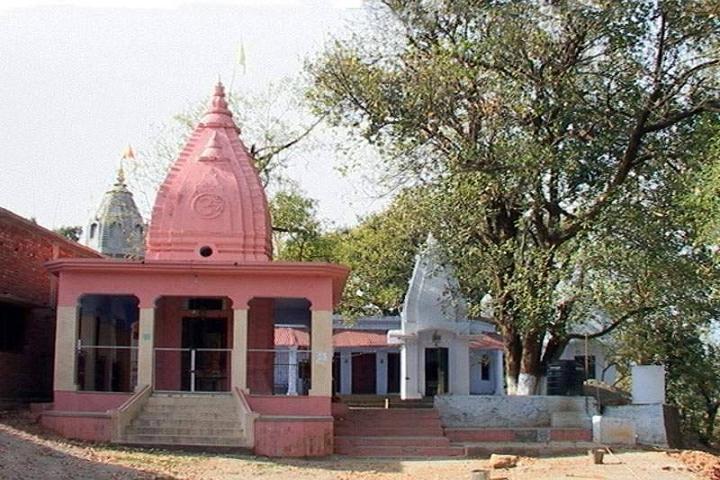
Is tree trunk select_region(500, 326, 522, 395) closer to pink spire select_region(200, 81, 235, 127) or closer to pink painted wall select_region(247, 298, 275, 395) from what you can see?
pink painted wall select_region(247, 298, 275, 395)

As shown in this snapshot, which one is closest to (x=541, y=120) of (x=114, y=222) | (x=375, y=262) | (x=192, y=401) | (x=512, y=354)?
(x=512, y=354)

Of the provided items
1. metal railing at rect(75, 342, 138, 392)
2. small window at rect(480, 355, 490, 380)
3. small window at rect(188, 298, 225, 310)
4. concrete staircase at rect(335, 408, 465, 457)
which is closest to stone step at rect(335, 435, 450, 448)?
concrete staircase at rect(335, 408, 465, 457)

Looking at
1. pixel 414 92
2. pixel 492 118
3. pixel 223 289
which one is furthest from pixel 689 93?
pixel 223 289

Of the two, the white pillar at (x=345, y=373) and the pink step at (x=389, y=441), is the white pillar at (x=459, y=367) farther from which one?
the pink step at (x=389, y=441)

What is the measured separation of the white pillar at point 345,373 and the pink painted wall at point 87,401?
57.0ft

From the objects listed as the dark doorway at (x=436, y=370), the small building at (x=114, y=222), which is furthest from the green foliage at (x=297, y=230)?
the small building at (x=114, y=222)

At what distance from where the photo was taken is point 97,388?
81.8 feet

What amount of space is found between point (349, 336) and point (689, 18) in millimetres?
18815

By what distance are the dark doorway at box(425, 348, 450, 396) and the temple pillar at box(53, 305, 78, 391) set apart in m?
13.9

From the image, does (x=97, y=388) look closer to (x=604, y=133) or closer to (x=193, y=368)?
(x=193, y=368)

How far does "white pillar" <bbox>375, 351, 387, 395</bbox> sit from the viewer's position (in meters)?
37.3

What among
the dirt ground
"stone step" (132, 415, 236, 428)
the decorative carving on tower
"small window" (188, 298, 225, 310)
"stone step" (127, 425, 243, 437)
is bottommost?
the dirt ground

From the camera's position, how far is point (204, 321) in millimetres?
23062

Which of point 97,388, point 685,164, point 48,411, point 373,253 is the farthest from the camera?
Result: point 373,253
